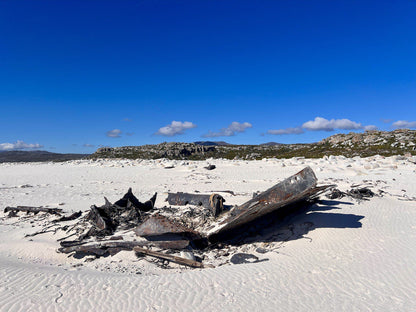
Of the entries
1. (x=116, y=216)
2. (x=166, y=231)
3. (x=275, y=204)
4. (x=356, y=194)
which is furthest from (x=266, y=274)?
(x=356, y=194)

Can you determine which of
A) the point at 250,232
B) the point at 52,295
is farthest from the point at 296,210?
the point at 52,295

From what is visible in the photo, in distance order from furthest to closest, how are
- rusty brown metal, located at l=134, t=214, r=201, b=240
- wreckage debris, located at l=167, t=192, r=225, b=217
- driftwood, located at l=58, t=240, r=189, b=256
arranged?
1. wreckage debris, located at l=167, t=192, r=225, b=217
2. rusty brown metal, located at l=134, t=214, r=201, b=240
3. driftwood, located at l=58, t=240, r=189, b=256

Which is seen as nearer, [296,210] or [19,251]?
[19,251]

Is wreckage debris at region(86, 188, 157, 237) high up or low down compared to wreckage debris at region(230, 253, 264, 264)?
up

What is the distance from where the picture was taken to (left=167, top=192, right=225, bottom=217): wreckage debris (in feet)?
24.0

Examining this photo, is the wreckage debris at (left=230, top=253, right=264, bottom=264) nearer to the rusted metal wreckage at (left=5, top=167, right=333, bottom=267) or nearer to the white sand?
the white sand

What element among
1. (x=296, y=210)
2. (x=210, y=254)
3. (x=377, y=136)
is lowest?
(x=210, y=254)

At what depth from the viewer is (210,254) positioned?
18.6 ft

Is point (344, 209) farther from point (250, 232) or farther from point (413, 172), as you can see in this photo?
point (413, 172)

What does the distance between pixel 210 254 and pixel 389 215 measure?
5357 mm

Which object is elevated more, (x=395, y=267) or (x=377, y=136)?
(x=377, y=136)

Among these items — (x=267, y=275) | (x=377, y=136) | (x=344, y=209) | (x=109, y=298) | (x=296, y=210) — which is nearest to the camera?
(x=109, y=298)

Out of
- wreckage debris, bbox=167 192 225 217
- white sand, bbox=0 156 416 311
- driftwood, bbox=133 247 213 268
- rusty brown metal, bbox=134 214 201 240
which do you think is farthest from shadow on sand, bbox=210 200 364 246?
driftwood, bbox=133 247 213 268

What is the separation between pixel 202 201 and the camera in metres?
8.44
